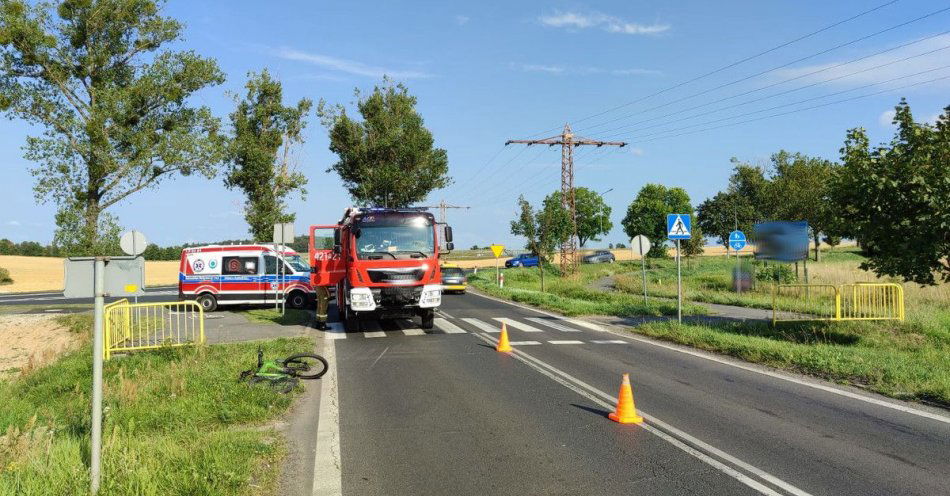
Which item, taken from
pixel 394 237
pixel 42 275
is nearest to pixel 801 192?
pixel 394 237

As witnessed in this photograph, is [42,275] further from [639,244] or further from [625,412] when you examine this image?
[625,412]

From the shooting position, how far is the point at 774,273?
3344cm

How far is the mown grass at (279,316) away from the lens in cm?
1963

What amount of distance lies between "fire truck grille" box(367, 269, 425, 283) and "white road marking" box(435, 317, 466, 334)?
70.5 inches

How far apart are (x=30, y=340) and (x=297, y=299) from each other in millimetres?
8497

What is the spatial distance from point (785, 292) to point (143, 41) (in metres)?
29.0

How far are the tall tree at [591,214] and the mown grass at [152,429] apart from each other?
314 feet

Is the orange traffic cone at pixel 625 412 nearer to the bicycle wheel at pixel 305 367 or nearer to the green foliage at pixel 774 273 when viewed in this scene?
the bicycle wheel at pixel 305 367

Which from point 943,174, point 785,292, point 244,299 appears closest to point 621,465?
point 943,174

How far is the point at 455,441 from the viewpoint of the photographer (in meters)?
6.64

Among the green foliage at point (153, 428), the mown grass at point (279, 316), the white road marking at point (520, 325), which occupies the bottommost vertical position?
the white road marking at point (520, 325)

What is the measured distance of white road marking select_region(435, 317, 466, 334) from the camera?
17.1m

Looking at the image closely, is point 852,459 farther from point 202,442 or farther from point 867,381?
point 202,442

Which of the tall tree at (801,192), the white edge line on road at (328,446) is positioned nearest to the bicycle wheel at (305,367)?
the white edge line on road at (328,446)
